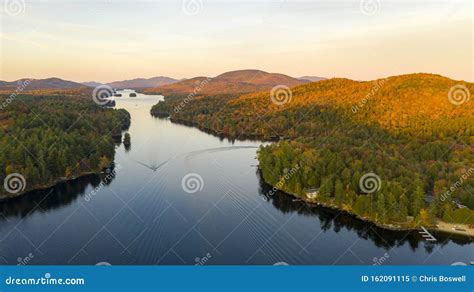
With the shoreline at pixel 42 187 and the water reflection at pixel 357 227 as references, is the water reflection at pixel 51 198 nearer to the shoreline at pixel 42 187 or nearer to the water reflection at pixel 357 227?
the shoreline at pixel 42 187

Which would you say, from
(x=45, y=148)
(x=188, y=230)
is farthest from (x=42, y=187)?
(x=188, y=230)

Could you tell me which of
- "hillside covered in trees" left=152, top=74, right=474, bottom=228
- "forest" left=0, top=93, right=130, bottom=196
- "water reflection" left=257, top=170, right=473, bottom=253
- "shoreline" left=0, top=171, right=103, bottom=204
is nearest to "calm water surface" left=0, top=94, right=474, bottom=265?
"water reflection" left=257, top=170, right=473, bottom=253

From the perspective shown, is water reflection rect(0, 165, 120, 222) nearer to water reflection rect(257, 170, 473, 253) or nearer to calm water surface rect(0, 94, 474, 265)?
calm water surface rect(0, 94, 474, 265)

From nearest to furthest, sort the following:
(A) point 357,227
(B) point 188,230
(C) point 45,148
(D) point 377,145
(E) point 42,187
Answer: (B) point 188,230 < (A) point 357,227 < (E) point 42,187 < (C) point 45,148 < (D) point 377,145

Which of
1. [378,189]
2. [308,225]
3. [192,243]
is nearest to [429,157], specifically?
[378,189]

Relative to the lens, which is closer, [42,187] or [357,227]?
[357,227]

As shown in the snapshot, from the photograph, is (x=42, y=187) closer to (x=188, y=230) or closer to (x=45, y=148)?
(x=45, y=148)
